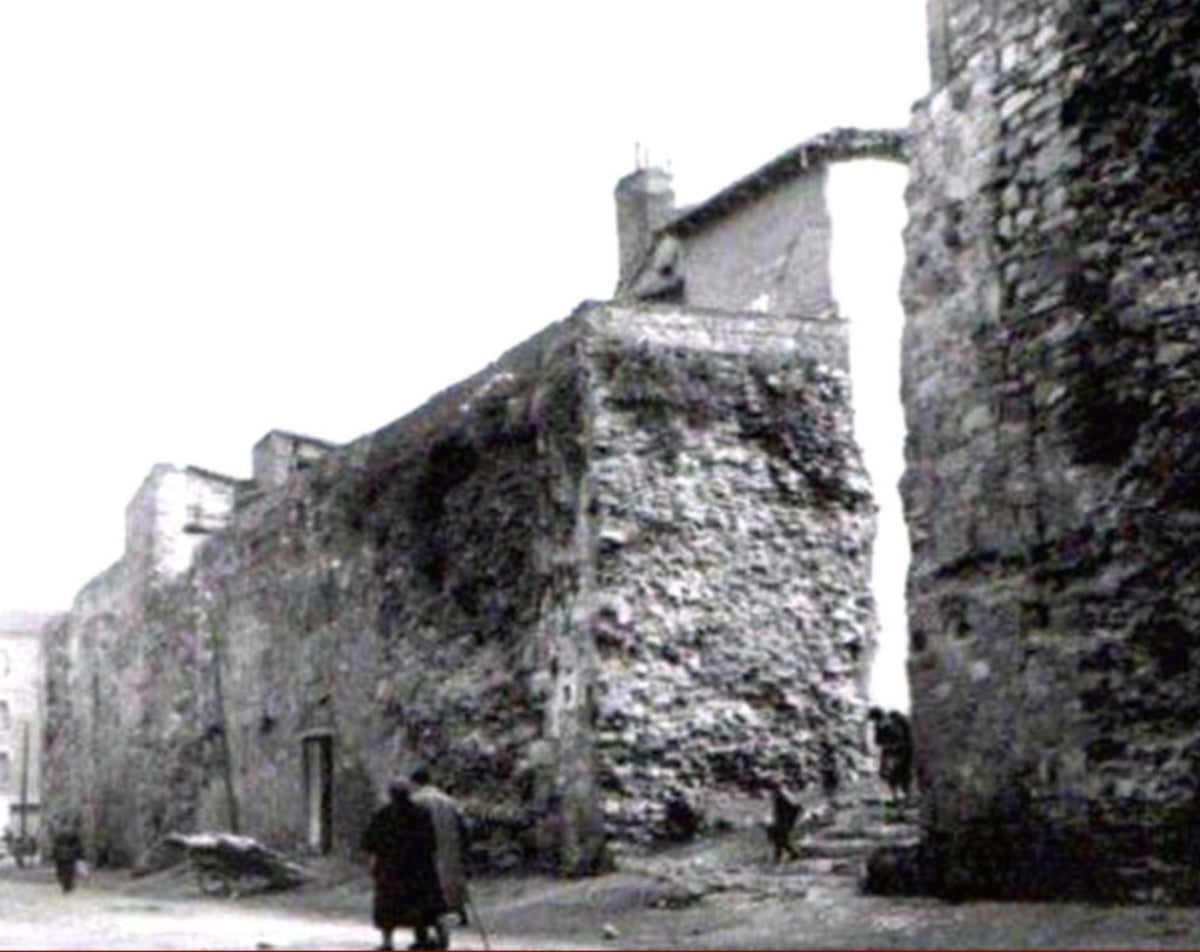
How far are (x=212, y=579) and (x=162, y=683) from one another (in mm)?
3272

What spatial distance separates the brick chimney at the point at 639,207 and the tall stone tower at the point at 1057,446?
19.2 metres

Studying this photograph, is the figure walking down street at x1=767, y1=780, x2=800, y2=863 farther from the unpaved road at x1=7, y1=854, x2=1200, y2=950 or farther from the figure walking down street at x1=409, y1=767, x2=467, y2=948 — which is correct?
the figure walking down street at x1=409, y1=767, x2=467, y2=948

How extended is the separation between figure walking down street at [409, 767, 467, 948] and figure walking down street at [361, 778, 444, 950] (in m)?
0.04

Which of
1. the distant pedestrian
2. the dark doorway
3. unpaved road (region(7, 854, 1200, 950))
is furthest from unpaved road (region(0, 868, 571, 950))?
the distant pedestrian

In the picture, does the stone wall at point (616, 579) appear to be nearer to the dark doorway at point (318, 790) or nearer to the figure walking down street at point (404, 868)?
the dark doorway at point (318, 790)

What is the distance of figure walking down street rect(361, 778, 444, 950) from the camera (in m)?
10.8

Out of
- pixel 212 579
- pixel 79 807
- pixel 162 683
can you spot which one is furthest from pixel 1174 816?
pixel 79 807

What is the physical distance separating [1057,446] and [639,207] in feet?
70.2

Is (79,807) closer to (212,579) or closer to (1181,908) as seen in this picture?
(212,579)

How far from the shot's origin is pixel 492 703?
1689 centimetres

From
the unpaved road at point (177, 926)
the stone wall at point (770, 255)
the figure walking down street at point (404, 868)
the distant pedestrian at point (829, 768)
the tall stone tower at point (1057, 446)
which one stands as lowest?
the unpaved road at point (177, 926)

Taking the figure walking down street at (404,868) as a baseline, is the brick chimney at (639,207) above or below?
above

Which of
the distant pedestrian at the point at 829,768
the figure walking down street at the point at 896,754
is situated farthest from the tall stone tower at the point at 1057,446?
the distant pedestrian at the point at 829,768

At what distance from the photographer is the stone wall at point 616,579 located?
50.3ft
